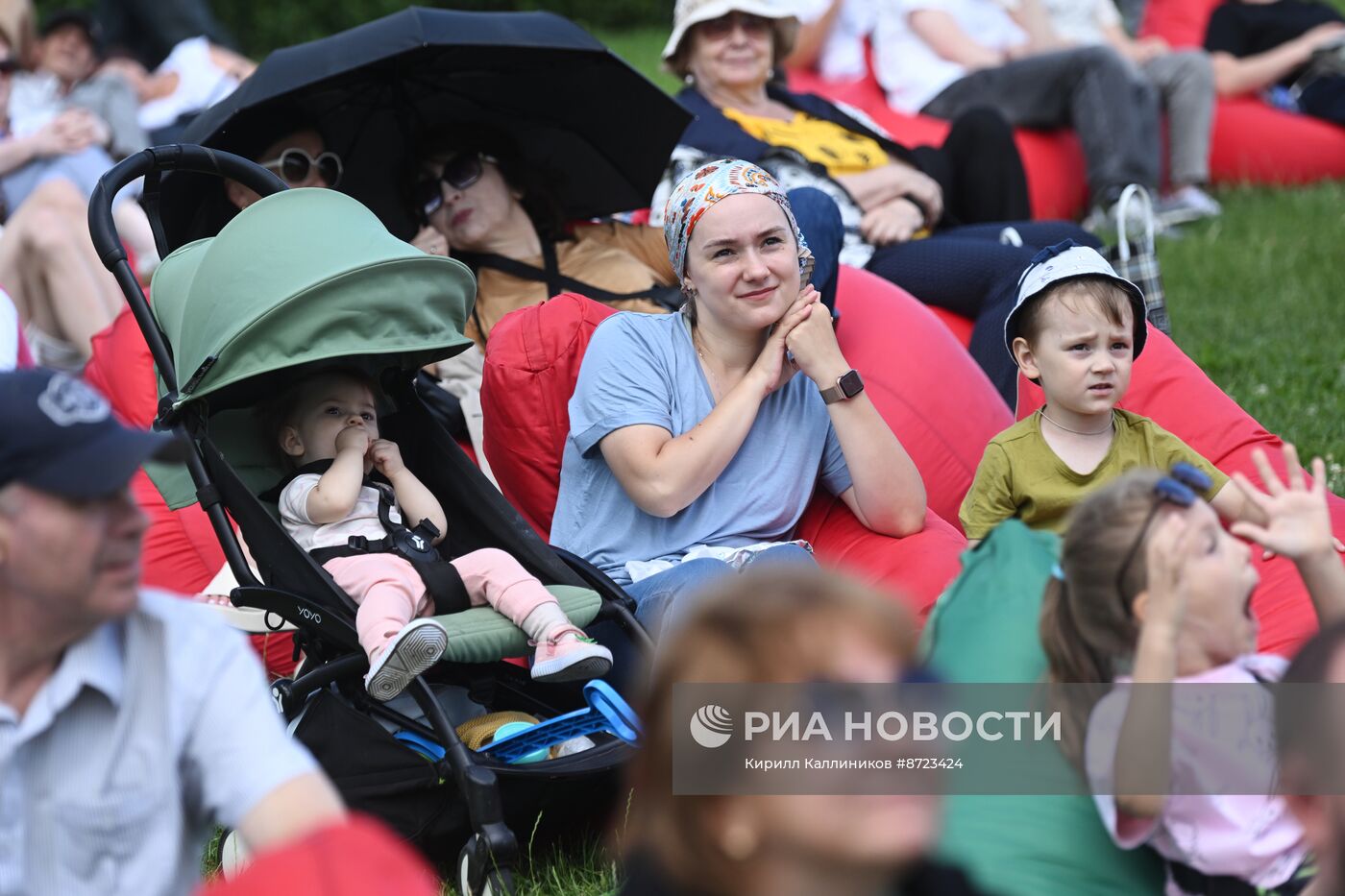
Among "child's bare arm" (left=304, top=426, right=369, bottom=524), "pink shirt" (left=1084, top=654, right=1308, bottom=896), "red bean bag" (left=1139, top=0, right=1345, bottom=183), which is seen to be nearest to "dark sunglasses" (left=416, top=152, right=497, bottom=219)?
"child's bare arm" (left=304, top=426, right=369, bottom=524)

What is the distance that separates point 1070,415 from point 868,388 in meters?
0.86

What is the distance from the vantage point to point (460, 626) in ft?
11.0

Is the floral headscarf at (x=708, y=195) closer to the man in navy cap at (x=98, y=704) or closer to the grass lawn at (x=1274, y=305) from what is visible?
the man in navy cap at (x=98, y=704)

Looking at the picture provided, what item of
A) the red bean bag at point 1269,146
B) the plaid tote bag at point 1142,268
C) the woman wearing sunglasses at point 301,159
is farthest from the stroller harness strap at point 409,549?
the red bean bag at point 1269,146

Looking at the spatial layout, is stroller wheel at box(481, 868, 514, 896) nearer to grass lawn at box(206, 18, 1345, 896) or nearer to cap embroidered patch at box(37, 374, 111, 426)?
cap embroidered patch at box(37, 374, 111, 426)

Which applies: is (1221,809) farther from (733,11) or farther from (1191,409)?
(733,11)

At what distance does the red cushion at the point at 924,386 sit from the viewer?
445 centimetres

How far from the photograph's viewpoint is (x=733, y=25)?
19.3 feet

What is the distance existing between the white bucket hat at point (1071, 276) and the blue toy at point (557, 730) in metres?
1.36

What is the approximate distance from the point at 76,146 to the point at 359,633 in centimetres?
430

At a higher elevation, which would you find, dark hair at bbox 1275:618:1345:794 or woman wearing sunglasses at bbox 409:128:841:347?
dark hair at bbox 1275:618:1345:794

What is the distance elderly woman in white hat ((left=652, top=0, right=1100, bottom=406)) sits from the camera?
17.5ft

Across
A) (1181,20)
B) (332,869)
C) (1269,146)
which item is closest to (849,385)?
(332,869)

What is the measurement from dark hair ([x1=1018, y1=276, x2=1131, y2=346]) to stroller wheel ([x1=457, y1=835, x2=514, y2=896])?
1.73 m
